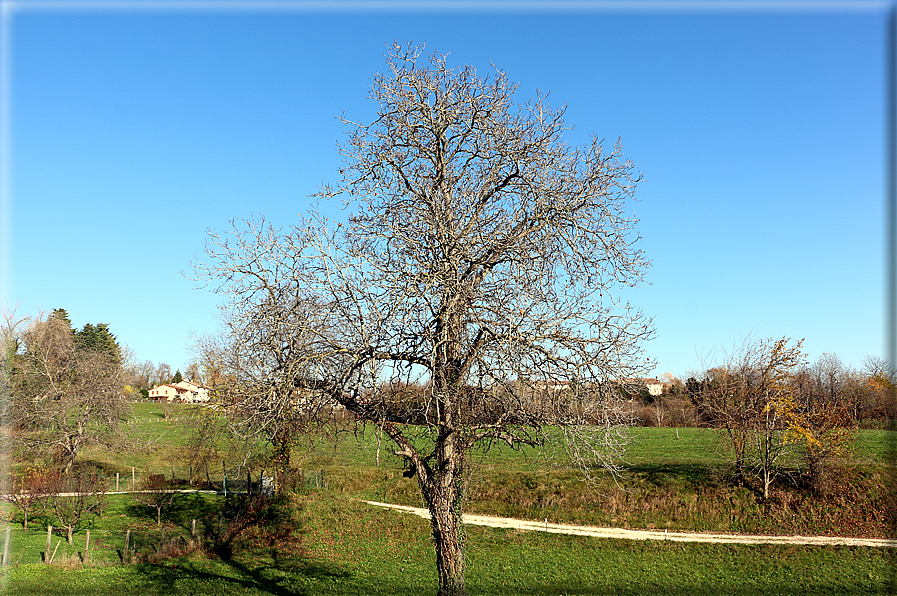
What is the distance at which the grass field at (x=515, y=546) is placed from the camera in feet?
50.1

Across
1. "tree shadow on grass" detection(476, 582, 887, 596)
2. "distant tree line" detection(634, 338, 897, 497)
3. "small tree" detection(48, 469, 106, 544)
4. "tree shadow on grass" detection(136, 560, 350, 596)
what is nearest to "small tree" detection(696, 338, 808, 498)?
"distant tree line" detection(634, 338, 897, 497)

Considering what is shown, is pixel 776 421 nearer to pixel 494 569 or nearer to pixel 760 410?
pixel 760 410

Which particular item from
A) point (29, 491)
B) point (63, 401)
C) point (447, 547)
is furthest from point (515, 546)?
point (63, 401)

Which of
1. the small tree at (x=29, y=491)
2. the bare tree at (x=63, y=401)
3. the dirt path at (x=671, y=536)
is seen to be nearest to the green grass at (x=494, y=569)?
the dirt path at (x=671, y=536)

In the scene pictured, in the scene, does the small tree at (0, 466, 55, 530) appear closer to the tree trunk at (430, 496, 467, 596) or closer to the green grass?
the green grass

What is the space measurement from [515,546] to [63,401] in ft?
71.4

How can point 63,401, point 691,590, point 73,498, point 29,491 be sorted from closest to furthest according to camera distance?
point 691,590 → point 29,491 → point 73,498 → point 63,401

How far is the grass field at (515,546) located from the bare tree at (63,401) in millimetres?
3486

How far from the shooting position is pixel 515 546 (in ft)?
65.2

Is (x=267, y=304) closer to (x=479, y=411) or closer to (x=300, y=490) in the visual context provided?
(x=479, y=411)

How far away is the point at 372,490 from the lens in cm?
2872

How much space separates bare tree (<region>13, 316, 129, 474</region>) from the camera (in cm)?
2644

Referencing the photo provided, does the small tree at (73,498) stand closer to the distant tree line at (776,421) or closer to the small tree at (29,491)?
the small tree at (29,491)

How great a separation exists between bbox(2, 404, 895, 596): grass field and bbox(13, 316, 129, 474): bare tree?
3.49 metres
